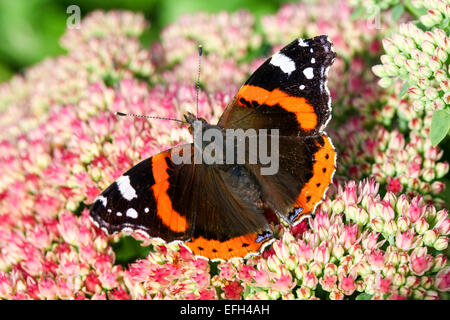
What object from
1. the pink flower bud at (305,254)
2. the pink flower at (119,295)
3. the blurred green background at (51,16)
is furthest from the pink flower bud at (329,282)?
the blurred green background at (51,16)

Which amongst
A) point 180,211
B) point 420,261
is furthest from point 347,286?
point 180,211

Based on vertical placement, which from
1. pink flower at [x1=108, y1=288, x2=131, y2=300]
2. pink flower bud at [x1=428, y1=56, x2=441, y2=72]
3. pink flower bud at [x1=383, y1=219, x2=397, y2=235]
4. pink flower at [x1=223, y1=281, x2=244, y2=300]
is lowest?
pink flower at [x1=108, y1=288, x2=131, y2=300]

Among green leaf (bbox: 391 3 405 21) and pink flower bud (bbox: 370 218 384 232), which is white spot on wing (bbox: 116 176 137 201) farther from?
green leaf (bbox: 391 3 405 21)

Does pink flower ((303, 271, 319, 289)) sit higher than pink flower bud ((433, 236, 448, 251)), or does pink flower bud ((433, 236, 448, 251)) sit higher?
pink flower bud ((433, 236, 448, 251))

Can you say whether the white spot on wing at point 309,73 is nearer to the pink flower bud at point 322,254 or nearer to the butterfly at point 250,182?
the butterfly at point 250,182

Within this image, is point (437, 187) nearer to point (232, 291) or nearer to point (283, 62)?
point (283, 62)

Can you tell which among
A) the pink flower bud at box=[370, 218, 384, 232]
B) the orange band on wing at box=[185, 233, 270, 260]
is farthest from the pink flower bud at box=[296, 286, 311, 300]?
the pink flower bud at box=[370, 218, 384, 232]
